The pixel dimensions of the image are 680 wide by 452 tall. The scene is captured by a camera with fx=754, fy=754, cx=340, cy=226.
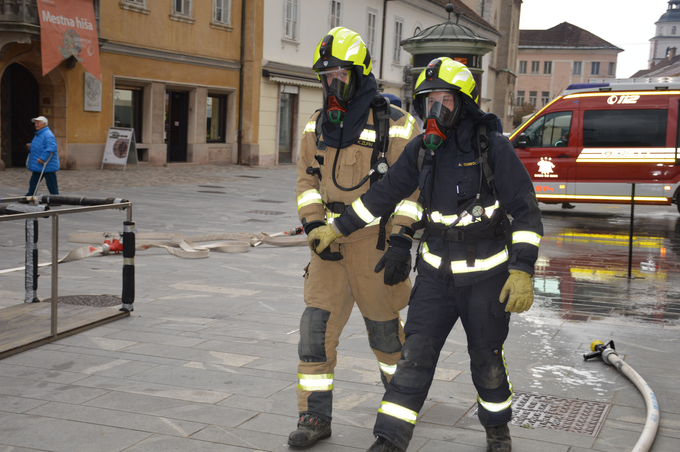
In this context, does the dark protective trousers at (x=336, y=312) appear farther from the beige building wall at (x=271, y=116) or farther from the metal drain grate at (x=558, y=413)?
the beige building wall at (x=271, y=116)

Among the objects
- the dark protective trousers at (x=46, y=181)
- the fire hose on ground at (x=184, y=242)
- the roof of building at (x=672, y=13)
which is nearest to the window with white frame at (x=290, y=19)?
the dark protective trousers at (x=46, y=181)

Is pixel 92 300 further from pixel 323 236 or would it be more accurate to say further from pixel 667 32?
pixel 667 32

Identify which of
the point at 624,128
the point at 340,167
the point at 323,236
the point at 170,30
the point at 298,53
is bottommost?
the point at 323,236

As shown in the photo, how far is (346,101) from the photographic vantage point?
12.9 feet

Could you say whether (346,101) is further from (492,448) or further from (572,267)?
(572,267)

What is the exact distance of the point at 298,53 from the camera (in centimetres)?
2953

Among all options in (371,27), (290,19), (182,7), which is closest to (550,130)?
(182,7)

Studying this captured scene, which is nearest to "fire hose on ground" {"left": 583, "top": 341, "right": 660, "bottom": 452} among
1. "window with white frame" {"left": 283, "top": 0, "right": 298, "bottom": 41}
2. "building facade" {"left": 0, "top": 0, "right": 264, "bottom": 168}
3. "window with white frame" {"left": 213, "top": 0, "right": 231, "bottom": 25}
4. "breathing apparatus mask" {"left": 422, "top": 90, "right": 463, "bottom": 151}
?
"breathing apparatus mask" {"left": 422, "top": 90, "right": 463, "bottom": 151}

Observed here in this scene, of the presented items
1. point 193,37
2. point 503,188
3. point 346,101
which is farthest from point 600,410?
point 193,37

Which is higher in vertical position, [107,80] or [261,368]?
[107,80]

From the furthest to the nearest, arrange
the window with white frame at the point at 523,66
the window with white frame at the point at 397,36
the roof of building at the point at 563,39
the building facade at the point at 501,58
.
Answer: the window with white frame at the point at 523,66 < the roof of building at the point at 563,39 < the building facade at the point at 501,58 < the window with white frame at the point at 397,36

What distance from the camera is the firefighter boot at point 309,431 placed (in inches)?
140

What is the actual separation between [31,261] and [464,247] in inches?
160

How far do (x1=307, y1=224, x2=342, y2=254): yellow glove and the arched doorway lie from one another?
738 inches
